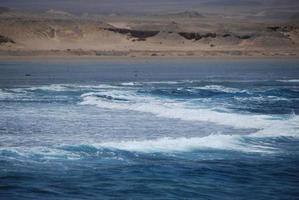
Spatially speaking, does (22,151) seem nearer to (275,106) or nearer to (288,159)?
(288,159)

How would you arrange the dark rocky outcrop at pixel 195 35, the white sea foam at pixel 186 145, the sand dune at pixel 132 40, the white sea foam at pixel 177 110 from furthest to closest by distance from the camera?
the dark rocky outcrop at pixel 195 35, the sand dune at pixel 132 40, the white sea foam at pixel 177 110, the white sea foam at pixel 186 145

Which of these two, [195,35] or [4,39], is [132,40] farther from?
[4,39]

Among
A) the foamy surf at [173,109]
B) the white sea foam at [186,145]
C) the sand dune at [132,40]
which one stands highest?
the white sea foam at [186,145]

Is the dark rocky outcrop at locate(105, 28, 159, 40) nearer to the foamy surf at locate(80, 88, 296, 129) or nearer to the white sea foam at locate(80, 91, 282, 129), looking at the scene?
the foamy surf at locate(80, 88, 296, 129)

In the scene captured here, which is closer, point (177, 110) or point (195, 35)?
point (177, 110)

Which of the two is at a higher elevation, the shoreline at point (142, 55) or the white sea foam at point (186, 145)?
the white sea foam at point (186, 145)

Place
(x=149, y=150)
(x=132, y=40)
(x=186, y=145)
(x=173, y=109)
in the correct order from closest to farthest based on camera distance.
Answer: (x=149, y=150) < (x=186, y=145) < (x=173, y=109) < (x=132, y=40)

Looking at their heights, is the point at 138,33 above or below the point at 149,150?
below

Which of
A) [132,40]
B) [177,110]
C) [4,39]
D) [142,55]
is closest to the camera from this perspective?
[177,110]

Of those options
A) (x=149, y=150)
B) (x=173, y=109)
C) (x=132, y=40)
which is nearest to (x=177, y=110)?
(x=173, y=109)

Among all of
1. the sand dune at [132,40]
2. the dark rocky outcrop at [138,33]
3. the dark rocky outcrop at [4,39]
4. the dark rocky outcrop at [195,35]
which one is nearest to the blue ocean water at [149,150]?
the dark rocky outcrop at [4,39]

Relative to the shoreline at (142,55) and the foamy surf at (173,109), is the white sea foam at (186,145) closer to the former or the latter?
the foamy surf at (173,109)

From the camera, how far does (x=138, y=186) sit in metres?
16.7

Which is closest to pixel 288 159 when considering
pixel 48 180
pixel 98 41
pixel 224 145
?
pixel 224 145
